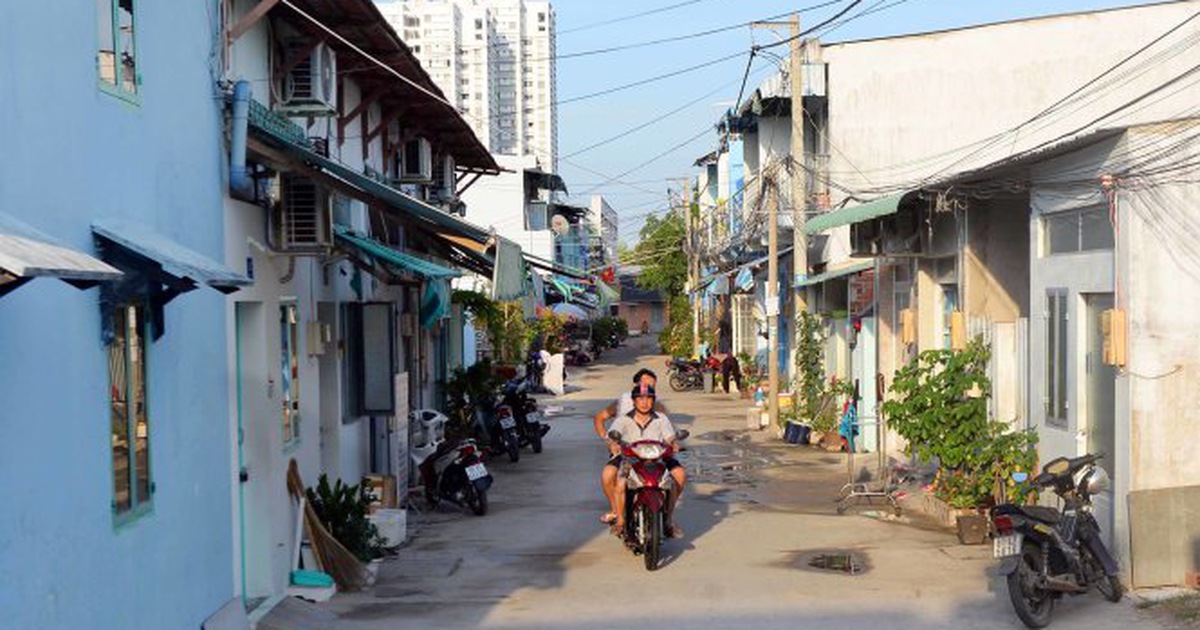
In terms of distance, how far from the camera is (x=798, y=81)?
22.7 m

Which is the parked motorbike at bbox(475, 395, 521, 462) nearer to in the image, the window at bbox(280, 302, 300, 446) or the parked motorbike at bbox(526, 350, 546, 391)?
the window at bbox(280, 302, 300, 446)

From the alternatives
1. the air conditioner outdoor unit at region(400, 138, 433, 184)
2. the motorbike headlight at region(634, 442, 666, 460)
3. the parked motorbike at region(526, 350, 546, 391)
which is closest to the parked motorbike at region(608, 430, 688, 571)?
the motorbike headlight at region(634, 442, 666, 460)

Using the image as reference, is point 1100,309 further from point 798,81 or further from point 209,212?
point 798,81

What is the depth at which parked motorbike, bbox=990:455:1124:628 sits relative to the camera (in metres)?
9.11

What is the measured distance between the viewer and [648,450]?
12.1m

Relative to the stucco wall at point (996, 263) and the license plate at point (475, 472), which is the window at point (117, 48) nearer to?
the license plate at point (475, 472)

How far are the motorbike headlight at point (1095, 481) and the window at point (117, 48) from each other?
685 centimetres

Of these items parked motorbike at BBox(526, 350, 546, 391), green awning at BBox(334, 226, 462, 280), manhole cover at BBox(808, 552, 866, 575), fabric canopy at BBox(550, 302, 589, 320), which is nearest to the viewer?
manhole cover at BBox(808, 552, 866, 575)

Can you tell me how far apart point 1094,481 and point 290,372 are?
6.44m

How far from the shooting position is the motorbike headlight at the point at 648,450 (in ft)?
39.5

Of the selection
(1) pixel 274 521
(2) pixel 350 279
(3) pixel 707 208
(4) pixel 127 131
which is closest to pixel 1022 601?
(1) pixel 274 521

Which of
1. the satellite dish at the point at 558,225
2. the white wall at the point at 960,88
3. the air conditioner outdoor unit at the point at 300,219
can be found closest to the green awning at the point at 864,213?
the white wall at the point at 960,88

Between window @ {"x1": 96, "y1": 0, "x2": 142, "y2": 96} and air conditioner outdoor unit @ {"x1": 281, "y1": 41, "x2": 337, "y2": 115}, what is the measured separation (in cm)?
394

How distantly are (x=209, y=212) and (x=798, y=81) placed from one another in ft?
51.1
